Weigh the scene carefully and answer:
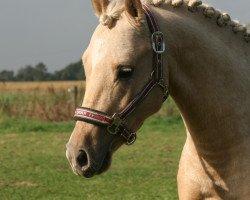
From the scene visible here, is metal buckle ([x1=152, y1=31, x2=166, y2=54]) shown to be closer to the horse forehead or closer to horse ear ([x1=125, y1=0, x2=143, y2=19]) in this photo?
horse ear ([x1=125, y1=0, x2=143, y2=19])

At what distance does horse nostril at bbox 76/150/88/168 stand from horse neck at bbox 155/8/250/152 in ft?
2.46

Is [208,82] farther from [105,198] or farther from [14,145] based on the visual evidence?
[14,145]

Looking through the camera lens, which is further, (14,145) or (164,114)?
(164,114)

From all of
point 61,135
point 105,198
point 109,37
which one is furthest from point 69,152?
point 61,135

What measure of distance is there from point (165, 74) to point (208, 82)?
14.0 inches

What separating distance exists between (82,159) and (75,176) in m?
7.56

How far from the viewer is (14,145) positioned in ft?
49.1

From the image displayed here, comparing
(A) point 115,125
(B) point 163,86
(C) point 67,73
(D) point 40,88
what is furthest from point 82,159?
(C) point 67,73

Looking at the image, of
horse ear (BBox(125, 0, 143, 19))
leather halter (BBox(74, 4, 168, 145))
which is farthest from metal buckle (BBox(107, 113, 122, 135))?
horse ear (BBox(125, 0, 143, 19))

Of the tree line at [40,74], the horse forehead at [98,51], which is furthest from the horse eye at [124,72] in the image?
the tree line at [40,74]

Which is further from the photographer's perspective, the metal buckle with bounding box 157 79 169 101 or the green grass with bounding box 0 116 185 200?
the green grass with bounding box 0 116 185 200

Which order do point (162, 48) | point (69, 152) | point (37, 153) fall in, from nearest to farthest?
point (69, 152)
point (162, 48)
point (37, 153)

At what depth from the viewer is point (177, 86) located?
3391 millimetres

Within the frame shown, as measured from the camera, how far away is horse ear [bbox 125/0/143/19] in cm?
312
